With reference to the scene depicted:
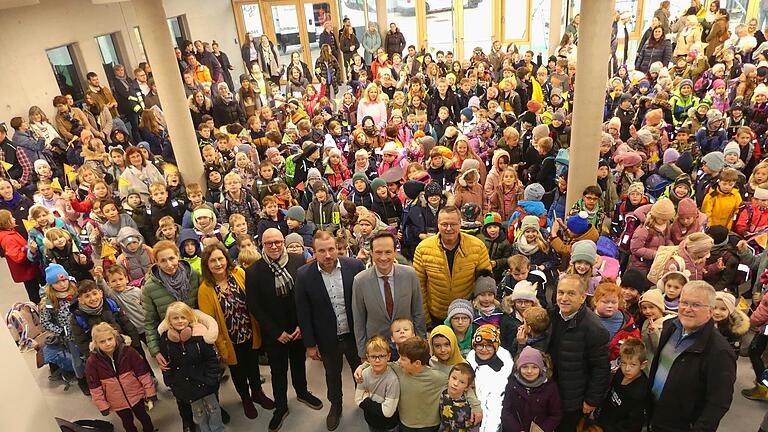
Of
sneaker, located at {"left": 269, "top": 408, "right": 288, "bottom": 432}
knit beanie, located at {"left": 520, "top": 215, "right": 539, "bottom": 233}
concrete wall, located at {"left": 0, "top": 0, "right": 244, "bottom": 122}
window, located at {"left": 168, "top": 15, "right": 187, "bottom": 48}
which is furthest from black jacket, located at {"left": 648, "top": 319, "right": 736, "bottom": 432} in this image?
window, located at {"left": 168, "top": 15, "right": 187, "bottom": 48}


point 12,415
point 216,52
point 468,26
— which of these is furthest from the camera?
point 468,26

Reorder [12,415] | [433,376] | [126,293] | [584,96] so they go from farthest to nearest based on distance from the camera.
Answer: [584,96] < [126,293] < [433,376] < [12,415]

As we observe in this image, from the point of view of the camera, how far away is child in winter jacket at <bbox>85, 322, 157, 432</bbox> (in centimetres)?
390

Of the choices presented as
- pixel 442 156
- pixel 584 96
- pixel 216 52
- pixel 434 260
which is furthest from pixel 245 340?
pixel 216 52

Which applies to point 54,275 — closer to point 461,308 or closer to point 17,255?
point 17,255

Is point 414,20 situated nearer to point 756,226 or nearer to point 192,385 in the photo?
point 756,226

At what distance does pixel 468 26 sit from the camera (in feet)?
55.3

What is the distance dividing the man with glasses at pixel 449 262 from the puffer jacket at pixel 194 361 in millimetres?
1684

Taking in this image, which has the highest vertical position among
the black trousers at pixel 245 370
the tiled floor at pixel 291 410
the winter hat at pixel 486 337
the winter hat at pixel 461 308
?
the winter hat at pixel 461 308

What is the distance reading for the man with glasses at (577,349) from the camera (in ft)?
10.4

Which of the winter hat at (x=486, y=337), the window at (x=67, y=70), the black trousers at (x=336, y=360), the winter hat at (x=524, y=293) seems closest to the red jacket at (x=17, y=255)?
the black trousers at (x=336, y=360)

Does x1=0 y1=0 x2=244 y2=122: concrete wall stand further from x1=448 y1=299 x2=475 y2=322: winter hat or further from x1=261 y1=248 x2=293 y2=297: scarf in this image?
x1=448 y1=299 x2=475 y2=322: winter hat

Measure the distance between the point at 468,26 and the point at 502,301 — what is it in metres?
14.5

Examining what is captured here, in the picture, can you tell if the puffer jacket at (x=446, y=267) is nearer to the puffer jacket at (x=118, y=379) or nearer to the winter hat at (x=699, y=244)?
the winter hat at (x=699, y=244)
